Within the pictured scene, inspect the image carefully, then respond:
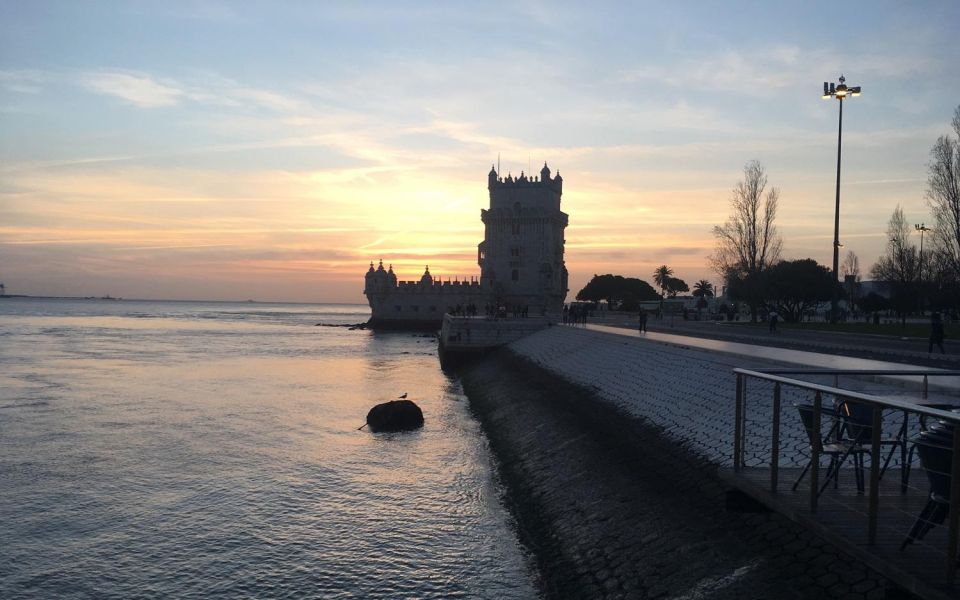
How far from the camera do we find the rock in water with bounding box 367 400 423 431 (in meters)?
25.9

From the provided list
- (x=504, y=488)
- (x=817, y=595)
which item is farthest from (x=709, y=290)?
(x=817, y=595)

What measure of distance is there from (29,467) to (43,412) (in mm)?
10303

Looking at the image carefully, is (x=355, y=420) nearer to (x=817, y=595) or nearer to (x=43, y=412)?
(x=43, y=412)

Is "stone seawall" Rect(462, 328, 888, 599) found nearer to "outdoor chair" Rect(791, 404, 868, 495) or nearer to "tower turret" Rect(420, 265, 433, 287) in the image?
"outdoor chair" Rect(791, 404, 868, 495)

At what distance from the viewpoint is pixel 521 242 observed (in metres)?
98.1

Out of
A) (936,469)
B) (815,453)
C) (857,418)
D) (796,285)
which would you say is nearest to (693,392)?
(857,418)

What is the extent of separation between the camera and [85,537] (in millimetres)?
14461

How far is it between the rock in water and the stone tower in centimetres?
7082

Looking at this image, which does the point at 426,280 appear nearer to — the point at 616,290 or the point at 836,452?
the point at 616,290

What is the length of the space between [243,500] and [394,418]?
31.0ft

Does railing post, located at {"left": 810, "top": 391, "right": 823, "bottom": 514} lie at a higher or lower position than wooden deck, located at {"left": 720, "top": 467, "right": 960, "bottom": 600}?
higher

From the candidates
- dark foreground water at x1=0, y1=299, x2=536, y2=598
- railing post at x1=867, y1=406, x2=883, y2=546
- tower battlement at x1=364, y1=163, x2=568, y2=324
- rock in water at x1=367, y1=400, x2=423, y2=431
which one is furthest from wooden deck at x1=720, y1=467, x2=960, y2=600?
tower battlement at x1=364, y1=163, x2=568, y2=324

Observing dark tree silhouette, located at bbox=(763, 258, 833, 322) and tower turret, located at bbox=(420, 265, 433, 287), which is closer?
dark tree silhouette, located at bbox=(763, 258, 833, 322)

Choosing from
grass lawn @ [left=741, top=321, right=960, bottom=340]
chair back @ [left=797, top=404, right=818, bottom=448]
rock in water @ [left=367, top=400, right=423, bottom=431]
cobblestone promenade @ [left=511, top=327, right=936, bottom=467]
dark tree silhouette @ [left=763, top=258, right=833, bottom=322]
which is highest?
dark tree silhouette @ [left=763, top=258, right=833, bottom=322]
